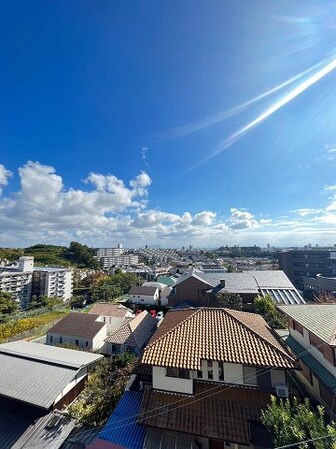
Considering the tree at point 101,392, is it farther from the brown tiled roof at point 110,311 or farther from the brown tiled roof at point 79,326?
the brown tiled roof at point 110,311

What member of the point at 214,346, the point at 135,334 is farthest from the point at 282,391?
the point at 135,334

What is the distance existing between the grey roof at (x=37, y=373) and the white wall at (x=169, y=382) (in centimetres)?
528

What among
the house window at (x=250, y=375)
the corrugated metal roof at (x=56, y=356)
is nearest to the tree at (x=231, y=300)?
the corrugated metal roof at (x=56, y=356)

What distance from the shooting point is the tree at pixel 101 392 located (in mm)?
11391

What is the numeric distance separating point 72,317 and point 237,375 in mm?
22058

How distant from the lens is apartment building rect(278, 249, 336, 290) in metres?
51.0

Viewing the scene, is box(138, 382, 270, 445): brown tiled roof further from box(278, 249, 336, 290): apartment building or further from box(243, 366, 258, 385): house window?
box(278, 249, 336, 290): apartment building

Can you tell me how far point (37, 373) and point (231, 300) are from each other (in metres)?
20.1

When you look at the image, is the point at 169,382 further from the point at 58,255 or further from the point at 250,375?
the point at 58,255

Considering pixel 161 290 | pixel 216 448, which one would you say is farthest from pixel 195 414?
pixel 161 290

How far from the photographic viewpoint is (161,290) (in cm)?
4488

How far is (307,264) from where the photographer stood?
5381cm

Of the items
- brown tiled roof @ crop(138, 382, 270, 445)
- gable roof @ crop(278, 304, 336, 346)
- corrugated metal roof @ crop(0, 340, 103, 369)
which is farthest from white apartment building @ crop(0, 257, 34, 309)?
gable roof @ crop(278, 304, 336, 346)

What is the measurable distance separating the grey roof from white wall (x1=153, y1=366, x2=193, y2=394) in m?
5.28
